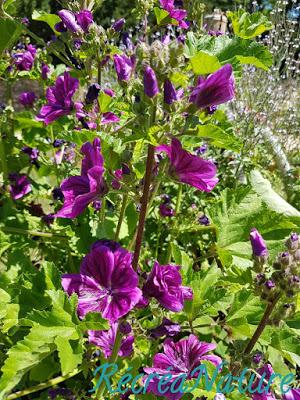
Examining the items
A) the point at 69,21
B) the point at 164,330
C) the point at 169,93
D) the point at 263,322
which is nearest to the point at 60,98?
the point at 69,21

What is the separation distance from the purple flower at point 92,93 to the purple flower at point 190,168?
56cm

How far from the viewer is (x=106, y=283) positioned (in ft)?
4.30

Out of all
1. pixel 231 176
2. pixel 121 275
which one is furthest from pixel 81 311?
pixel 231 176

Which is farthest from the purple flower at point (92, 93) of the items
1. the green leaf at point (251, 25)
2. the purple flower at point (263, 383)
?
the purple flower at point (263, 383)

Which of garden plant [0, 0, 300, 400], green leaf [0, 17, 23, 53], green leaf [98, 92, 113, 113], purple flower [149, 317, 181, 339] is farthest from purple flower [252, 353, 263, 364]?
green leaf [0, 17, 23, 53]

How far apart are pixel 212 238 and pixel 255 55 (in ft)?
5.75

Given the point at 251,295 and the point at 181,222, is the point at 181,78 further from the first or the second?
the point at 181,222

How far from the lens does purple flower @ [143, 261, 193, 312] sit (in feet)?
4.12

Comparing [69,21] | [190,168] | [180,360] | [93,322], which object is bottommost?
[180,360]

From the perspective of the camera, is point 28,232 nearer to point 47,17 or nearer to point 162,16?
point 47,17

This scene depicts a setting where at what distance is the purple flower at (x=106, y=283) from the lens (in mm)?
1230

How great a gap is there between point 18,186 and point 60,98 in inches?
33.3

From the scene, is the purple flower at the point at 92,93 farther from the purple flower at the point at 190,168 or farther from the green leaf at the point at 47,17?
the purple flower at the point at 190,168

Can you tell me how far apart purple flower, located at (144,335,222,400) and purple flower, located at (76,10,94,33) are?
1069mm
